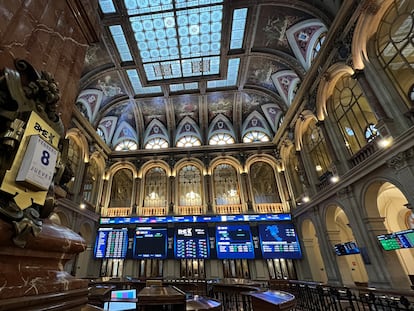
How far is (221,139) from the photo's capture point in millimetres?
15352

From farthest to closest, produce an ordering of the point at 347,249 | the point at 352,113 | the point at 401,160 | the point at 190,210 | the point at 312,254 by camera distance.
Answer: the point at 190,210 → the point at 312,254 → the point at 352,113 → the point at 347,249 → the point at 401,160

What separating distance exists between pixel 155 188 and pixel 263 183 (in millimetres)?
7479

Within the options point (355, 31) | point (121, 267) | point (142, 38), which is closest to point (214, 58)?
point (142, 38)

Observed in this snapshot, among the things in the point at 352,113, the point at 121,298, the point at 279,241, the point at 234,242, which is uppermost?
the point at 352,113

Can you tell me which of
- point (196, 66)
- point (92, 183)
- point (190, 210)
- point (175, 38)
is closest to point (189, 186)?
point (190, 210)

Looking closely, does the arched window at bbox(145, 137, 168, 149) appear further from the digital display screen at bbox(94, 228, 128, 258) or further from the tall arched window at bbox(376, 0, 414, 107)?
the tall arched window at bbox(376, 0, 414, 107)

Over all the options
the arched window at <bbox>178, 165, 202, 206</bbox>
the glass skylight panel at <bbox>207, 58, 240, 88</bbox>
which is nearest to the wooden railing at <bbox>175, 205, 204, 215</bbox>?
the arched window at <bbox>178, 165, 202, 206</bbox>

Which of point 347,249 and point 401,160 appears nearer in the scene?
point 401,160

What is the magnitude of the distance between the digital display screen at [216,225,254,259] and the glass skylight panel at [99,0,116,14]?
479 inches

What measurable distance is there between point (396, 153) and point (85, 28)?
25.6 feet

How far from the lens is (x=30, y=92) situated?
→ 131 centimetres

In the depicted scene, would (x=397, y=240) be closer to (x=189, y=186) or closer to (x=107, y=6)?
(x=189, y=186)

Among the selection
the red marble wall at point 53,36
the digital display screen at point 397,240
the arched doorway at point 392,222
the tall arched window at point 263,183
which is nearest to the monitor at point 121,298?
the red marble wall at point 53,36

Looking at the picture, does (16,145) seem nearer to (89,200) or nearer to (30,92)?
(30,92)
